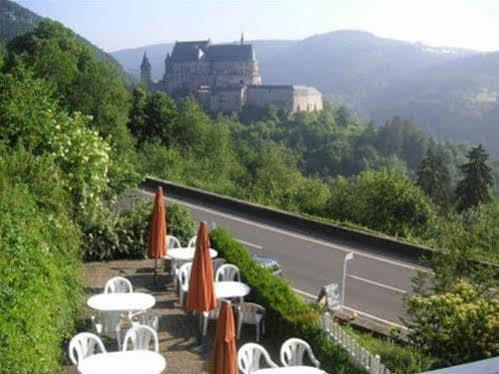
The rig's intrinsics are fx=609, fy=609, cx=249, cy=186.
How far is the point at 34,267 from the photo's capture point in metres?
6.97

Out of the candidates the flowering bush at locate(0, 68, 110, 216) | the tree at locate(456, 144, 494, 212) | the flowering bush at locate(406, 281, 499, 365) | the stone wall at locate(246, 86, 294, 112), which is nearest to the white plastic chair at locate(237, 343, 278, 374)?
the flowering bush at locate(406, 281, 499, 365)

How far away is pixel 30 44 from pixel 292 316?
4797cm

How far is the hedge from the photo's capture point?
24.0ft

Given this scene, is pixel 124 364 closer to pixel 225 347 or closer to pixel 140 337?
pixel 140 337

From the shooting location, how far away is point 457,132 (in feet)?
539

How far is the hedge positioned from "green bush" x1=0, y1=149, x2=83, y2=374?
268cm

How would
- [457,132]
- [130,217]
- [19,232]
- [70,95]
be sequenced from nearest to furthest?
[19,232], [130,217], [70,95], [457,132]

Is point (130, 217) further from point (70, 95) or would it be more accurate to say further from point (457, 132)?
point (457, 132)

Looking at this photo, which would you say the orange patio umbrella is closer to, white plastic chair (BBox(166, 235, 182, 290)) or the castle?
white plastic chair (BBox(166, 235, 182, 290))

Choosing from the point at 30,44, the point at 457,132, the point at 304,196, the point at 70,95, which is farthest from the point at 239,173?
the point at 457,132

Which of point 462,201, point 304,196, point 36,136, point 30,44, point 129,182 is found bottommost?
point 462,201

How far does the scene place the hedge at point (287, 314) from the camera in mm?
7324

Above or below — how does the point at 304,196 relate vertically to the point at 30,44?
below

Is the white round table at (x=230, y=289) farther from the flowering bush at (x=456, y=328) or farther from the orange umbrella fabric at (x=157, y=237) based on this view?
the flowering bush at (x=456, y=328)
